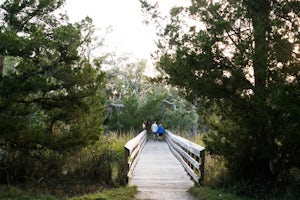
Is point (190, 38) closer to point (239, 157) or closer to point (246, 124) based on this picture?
point (246, 124)

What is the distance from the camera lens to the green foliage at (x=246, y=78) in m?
6.12

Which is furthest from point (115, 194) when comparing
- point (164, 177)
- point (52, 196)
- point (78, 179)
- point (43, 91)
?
point (164, 177)

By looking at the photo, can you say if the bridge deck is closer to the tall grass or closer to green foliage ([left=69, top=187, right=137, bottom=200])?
green foliage ([left=69, top=187, right=137, bottom=200])

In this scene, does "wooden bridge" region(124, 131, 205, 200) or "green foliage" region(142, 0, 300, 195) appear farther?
"wooden bridge" region(124, 131, 205, 200)

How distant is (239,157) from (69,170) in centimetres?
434

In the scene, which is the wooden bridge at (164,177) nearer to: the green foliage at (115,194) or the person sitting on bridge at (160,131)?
the green foliage at (115,194)

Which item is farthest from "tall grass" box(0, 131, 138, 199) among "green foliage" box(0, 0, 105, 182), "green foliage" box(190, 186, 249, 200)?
"green foliage" box(190, 186, 249, 200)

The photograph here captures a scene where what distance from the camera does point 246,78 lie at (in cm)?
697

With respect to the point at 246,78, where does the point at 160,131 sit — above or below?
below

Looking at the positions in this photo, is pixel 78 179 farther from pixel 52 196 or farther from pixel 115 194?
pixel 115 194

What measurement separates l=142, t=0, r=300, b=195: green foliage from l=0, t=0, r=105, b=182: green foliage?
77.4 inches

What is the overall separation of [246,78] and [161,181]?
393 cm

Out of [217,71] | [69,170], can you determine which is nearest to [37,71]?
[69,170]

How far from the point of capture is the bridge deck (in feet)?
25.8
